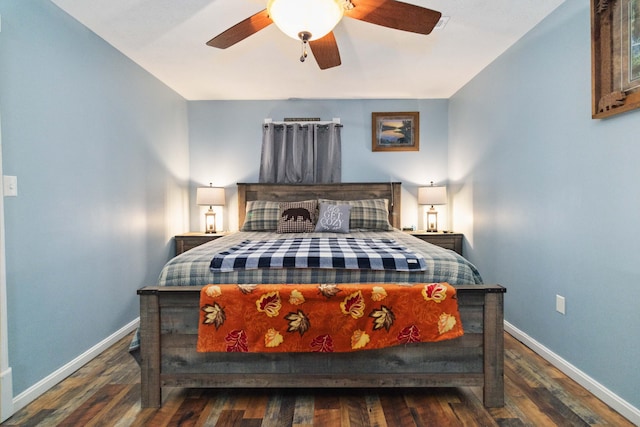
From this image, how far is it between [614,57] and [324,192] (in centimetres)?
272

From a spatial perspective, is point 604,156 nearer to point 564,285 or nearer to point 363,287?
point 564,285

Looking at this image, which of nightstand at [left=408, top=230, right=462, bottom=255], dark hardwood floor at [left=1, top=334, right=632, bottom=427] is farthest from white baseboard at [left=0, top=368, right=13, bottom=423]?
nightstand at [left=408, top=230, right=462, bottom=255]

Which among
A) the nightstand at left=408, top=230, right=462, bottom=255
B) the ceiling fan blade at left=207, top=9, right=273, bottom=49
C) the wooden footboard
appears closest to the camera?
the wooden footboard

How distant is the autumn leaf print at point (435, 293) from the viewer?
5.63 ft

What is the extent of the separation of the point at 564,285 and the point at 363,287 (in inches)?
56.2

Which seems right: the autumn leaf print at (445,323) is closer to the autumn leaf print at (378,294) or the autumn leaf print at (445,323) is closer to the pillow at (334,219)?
the autumn leaf print at (378,294)

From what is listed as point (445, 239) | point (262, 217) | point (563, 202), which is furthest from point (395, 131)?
point (563, 202)

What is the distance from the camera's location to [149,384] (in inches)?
69.3

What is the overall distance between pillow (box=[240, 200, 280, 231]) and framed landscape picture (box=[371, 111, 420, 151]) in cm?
152

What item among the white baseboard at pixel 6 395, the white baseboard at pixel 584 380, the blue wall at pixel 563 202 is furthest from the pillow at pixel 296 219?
the white baseboard at pixel 6 395

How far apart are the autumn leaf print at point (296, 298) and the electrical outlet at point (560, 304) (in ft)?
5.70

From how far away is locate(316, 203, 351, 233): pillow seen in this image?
3.18 meters

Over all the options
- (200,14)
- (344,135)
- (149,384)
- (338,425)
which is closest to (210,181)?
(344,135)

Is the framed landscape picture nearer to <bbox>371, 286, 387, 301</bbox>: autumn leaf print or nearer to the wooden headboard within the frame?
the wooden headboard
